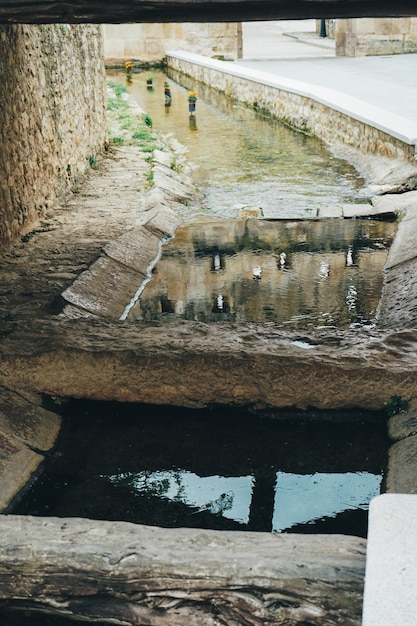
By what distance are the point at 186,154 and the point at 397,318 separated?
753cm

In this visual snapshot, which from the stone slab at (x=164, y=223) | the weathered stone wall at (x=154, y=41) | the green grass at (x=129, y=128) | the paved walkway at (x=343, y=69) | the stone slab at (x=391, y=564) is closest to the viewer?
the stone slab at (x=391, y=564)

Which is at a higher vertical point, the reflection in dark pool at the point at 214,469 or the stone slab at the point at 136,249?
the stone slab at the point at 136,249

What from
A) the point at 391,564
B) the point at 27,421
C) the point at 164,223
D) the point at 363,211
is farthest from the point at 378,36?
the point at 391,564

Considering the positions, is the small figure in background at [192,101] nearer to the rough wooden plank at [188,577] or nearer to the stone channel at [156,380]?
the stone channel at [156,380]

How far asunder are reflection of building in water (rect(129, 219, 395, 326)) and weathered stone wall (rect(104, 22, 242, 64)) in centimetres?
1558

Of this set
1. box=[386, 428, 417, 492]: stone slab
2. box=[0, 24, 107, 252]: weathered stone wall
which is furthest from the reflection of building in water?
box=[386, 428, 417, 492]: stone slab

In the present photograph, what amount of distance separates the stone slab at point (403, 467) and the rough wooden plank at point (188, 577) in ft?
4.06

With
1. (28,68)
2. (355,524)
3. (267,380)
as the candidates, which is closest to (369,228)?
(28,68)

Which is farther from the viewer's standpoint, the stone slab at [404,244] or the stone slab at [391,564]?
the stone slab at [404,244]

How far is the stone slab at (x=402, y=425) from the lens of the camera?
4316mm

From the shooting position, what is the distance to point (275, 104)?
15445 millimetres

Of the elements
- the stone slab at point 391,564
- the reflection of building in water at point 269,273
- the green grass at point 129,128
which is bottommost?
the reflection of building in water at point 269,273

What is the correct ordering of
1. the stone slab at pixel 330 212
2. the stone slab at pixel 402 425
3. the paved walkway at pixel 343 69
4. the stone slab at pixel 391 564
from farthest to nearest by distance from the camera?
the paved walkway at pixel 343 69, the stone slab at pixel 330 212, the stone slab at pixel 402 425, the stone slab at pixel 391 564

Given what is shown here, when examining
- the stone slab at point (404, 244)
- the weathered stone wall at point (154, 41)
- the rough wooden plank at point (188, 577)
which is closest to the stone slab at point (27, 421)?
the rough wooden plank at point (188, 577)
